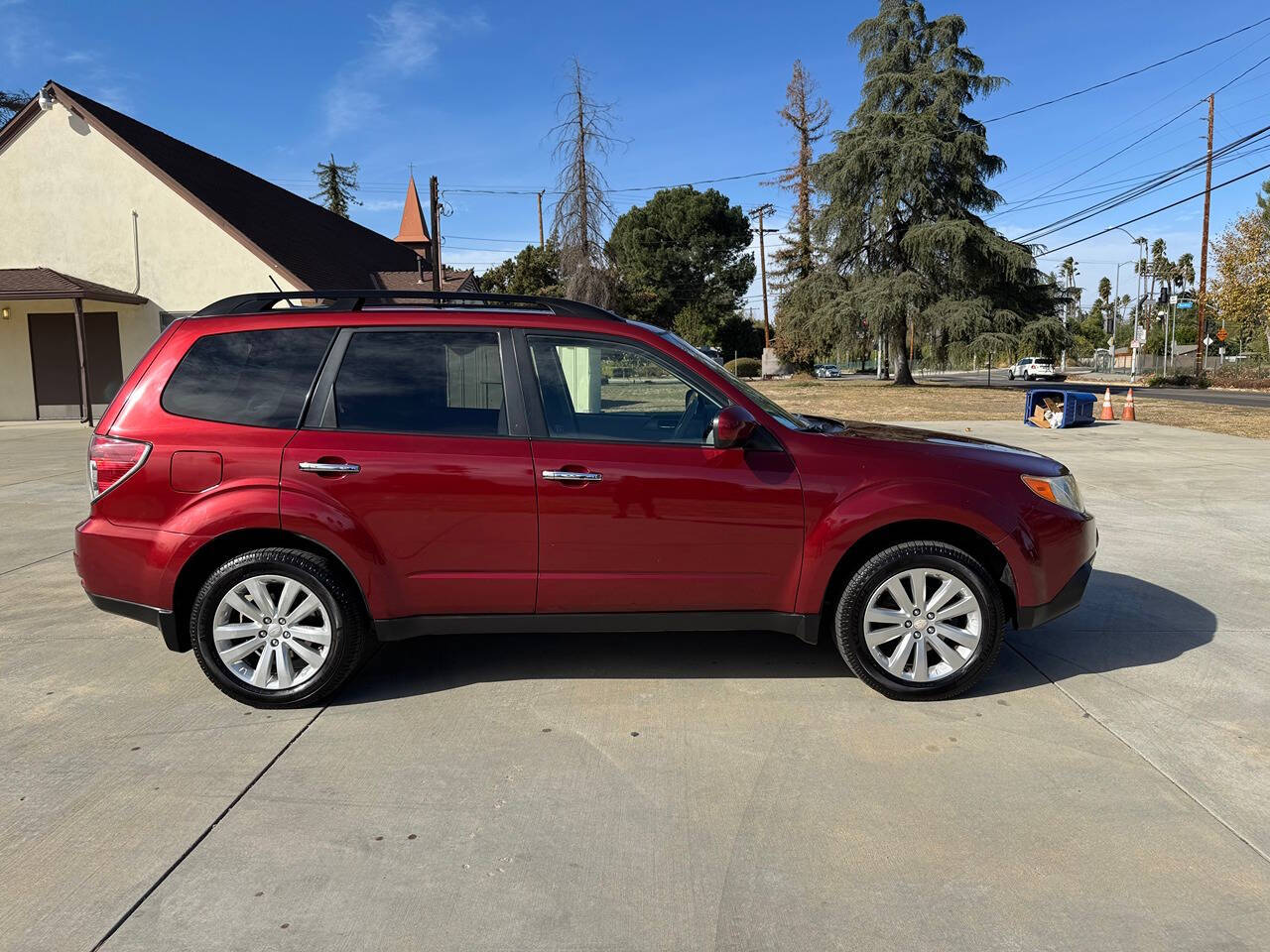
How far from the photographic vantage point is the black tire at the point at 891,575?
402 centimetres

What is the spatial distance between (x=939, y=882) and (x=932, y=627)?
150 cm

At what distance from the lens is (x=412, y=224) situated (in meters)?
40.1

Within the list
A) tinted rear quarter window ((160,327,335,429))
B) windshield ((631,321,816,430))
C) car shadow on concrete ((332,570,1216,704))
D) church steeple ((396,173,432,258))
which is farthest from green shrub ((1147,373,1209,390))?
tinted rear quarter window ((160,327,335,429))

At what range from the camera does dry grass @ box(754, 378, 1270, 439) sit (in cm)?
1991

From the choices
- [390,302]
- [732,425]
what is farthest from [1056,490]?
[390,302]

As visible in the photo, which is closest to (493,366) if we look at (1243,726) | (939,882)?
(939,882)

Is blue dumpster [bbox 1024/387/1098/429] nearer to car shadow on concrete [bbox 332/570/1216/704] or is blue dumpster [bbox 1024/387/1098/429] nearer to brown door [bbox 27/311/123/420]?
car shadow on concrete [bbox 332/570/1216/704]

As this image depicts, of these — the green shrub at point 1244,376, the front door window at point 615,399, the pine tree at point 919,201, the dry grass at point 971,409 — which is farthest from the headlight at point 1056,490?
the green shrub at point 1244,376

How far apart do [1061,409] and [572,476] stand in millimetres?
17987

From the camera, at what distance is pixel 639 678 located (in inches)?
176

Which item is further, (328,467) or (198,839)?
(328,467)

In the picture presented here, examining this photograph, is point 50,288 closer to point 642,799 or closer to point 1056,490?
point 642,799

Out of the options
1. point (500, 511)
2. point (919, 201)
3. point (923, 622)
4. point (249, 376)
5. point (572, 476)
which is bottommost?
point (923, 622)

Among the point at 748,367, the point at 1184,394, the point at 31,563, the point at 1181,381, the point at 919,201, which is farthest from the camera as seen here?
the point at 748,367
